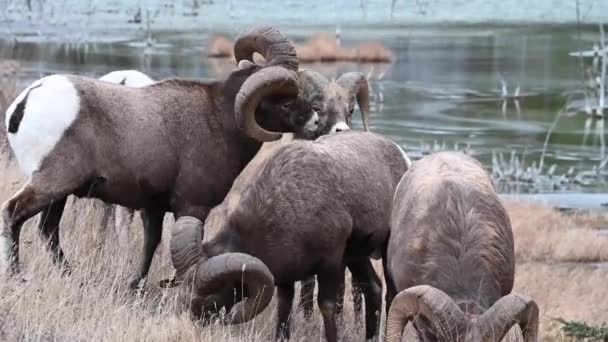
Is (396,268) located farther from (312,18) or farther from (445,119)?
(312,18)

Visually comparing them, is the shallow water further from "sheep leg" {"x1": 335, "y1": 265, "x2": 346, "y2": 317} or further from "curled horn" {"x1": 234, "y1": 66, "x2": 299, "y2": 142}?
"curled horn" {"x1": 234, "y1": 66, "x2": 299, "y2": 142}

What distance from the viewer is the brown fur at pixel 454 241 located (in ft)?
25.8

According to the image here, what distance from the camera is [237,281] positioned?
8.24 metres

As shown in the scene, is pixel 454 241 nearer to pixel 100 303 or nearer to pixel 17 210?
pixel 100 303

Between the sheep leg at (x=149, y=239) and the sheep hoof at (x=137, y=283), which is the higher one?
the sheep leg at (x=149, y=239)

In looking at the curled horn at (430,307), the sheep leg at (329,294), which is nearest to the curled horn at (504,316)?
the curled horn at (430,307)

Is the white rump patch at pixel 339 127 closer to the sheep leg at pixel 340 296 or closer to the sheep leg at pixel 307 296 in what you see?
the sheep leg at pixel 307 296

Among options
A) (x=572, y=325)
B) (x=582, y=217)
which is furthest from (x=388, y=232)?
(x=582, y=217)

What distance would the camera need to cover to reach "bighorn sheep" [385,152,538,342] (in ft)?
24.3

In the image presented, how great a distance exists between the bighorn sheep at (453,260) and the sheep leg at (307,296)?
163 centimetres

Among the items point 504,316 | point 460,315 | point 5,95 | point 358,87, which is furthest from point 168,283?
point 5,95

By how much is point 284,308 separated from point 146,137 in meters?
1.74

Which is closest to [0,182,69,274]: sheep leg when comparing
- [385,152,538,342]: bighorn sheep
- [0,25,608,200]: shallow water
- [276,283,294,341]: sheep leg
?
[276,283,294,341]: sheep leg

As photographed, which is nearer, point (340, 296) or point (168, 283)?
point (168, 283)
